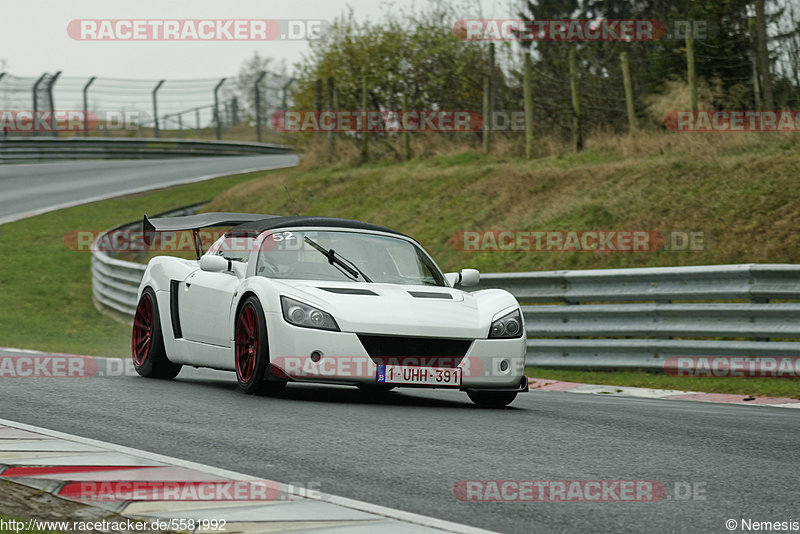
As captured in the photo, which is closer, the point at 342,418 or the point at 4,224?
the point at 342,418

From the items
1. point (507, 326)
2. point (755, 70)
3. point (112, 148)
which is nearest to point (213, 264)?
point (507, 326)

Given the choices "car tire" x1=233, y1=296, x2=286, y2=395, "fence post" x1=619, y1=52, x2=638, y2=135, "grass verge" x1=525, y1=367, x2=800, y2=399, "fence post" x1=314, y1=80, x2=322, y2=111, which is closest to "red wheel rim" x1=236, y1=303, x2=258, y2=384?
"car tire" x1=233, y1=296, x2=286, y2=395

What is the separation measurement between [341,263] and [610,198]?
987cm

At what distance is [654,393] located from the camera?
10.7 metres

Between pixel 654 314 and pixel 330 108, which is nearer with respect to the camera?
pixel 654 314

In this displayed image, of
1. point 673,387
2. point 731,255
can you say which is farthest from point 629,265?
point 673,387

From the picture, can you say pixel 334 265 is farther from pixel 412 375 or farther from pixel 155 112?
pixel 155 112

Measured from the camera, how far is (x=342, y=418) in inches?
287

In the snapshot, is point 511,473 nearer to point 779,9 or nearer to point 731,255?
point 731,255

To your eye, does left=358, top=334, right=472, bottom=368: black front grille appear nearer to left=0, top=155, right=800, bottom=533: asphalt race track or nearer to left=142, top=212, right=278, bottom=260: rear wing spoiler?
left=0, top=155, right=800, bottom=533: asphalt race track

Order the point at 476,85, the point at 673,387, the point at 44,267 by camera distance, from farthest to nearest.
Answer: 1. the point at 476,85
2. the point at 44,267
3. the point at 673,387

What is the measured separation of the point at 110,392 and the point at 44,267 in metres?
17.0

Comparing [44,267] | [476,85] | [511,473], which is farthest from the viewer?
[476,85]

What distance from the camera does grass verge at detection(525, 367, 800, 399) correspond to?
10.5 m
